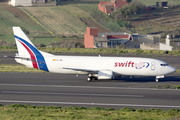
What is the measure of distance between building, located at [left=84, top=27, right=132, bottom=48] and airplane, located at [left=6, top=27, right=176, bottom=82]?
56531mm

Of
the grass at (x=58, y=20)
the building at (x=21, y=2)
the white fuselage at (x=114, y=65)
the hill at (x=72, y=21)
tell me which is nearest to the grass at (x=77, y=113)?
the white fuselage at (x=114, y=65)

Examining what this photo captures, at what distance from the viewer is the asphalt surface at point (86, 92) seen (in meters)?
27.9

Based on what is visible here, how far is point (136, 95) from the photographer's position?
103 ft

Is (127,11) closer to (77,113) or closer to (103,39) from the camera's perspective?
(103,39)

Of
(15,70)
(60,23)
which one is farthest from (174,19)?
(15,70)

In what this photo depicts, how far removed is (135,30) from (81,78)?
3635 inches

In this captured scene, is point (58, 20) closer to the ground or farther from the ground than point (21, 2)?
closer to the ground

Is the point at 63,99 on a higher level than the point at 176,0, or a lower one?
lower

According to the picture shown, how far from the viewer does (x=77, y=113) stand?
22766mm

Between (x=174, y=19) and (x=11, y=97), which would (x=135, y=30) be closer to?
(x=174, y=19)

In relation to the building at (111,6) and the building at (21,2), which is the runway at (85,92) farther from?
the building at (111,6)

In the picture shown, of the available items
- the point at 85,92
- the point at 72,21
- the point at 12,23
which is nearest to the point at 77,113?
the point at 85,92

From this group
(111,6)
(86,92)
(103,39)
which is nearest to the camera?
(86,92)

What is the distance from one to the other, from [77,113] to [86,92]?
9956mm
